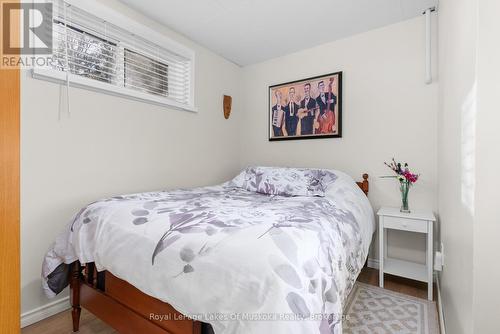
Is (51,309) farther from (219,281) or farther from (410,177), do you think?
(410,177)

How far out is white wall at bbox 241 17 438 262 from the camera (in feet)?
7.14

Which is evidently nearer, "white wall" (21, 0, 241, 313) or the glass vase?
"white wall" (21, 0, 241, 313)

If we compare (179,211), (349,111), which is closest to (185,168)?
(179,211)

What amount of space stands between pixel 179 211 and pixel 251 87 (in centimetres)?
240

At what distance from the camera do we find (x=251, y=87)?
10.8ft

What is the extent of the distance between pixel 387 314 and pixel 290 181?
1.20 metres

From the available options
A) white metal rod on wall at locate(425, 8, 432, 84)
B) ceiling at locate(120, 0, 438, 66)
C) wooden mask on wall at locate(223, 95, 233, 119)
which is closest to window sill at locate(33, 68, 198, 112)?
wooden mask on wall at locate(223, 95, 233, 119)

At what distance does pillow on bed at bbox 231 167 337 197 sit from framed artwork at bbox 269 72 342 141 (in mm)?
599

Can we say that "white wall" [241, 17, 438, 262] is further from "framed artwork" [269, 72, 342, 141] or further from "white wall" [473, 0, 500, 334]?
"white wall" [473, 0, 500, 334]
